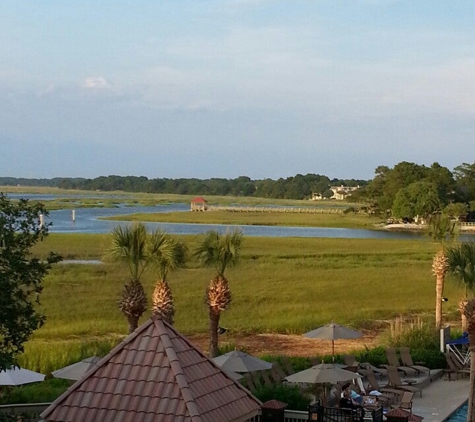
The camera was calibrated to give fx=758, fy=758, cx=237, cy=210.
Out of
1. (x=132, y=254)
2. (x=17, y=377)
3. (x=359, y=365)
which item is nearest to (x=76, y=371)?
(x=17, y=377)

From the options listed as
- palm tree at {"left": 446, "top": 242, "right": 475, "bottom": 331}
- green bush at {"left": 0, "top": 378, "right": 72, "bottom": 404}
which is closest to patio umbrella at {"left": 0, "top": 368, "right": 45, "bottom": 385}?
green bush at {"left": 0, "top": 378, "right": 72, "bottom": 404}

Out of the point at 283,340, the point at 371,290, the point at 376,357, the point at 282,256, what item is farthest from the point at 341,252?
the point at 376,357

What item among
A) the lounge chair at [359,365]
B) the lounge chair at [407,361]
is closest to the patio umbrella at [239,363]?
the lounge chair at [359,365]

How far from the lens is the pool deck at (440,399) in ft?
53.9

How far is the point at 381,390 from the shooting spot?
690 inches

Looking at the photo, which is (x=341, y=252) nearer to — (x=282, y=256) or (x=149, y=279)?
(x=282, y=256)

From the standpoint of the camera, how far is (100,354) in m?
19.1

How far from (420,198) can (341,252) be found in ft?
165

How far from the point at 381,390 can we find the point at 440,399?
1.52 m

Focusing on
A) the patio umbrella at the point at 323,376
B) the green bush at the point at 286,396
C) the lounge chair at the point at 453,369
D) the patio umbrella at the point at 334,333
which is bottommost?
the lounge chair at the point at 453,369

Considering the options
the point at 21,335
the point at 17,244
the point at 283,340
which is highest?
→ the point at 17,244

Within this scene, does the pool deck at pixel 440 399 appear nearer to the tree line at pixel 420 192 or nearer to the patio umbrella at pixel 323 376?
the patio umbrella at pixel 323 376

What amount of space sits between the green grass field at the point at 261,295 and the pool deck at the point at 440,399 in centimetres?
433

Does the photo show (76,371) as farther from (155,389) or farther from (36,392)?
(155,389)
